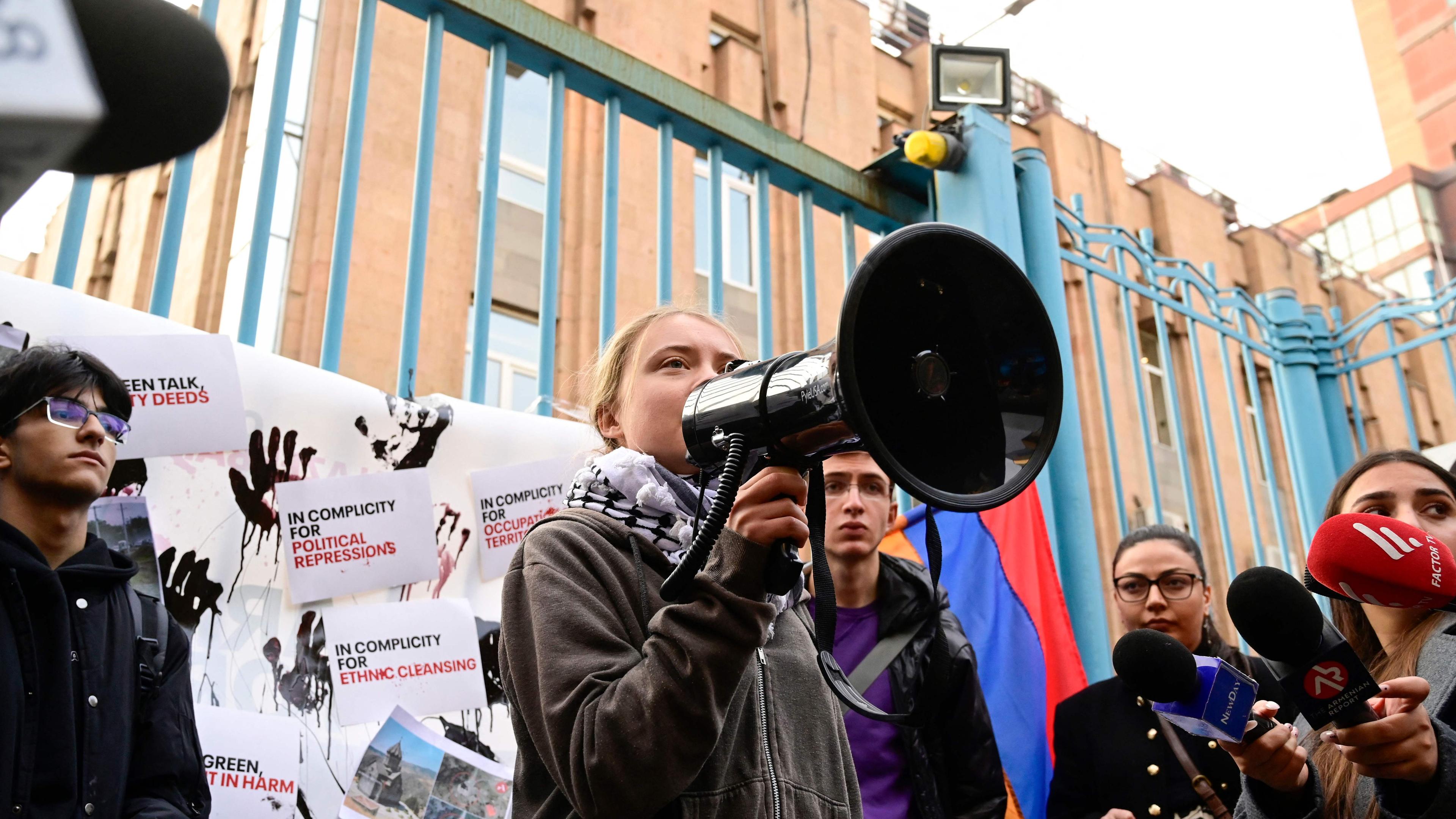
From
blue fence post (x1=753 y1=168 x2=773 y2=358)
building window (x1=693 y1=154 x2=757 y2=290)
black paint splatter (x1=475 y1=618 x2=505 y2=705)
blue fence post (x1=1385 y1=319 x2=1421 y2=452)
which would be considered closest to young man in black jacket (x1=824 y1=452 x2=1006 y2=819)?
blue fence post (x1=753 y1=168 x2=773 y2=358)

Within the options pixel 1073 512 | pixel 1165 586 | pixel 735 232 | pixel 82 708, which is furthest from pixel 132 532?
pixel 735 232

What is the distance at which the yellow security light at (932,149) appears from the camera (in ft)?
12.0

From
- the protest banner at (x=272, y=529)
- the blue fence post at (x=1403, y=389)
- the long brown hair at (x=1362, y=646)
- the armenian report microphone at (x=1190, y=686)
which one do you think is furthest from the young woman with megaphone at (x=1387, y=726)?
the blue fence post at (x=1403, y=389)

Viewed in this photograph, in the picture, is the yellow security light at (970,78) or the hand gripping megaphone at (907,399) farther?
the yellow security light at (970,78)

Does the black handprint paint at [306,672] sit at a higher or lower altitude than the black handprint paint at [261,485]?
lower

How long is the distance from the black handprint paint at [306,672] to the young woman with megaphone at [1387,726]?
4.90ft

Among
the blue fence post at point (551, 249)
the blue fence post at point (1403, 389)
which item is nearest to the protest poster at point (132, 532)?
the blue fence post at point (551, 249)

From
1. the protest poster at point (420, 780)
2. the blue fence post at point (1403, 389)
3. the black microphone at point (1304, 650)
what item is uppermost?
the blue fence post at point (1403, 389)

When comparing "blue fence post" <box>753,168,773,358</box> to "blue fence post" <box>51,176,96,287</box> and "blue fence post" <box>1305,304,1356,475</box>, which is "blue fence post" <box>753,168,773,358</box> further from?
"blue fence post" <box>1305,304,1356,475</box>

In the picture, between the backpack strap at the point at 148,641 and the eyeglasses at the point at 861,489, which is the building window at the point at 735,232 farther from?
the backpack strap at the point at 148,641

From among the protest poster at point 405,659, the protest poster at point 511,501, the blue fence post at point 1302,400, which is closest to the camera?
the protest poster at point 405,659

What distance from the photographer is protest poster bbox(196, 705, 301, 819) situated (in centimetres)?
195

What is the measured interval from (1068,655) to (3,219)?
10.3ft

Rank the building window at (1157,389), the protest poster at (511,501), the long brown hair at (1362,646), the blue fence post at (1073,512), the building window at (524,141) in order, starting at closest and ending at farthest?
the long brown hair at (1362,646) → the protest poster at (511,501) → the blue fence post at (1073,512) → the building window at (524,141) → the building window at (1157,389)
